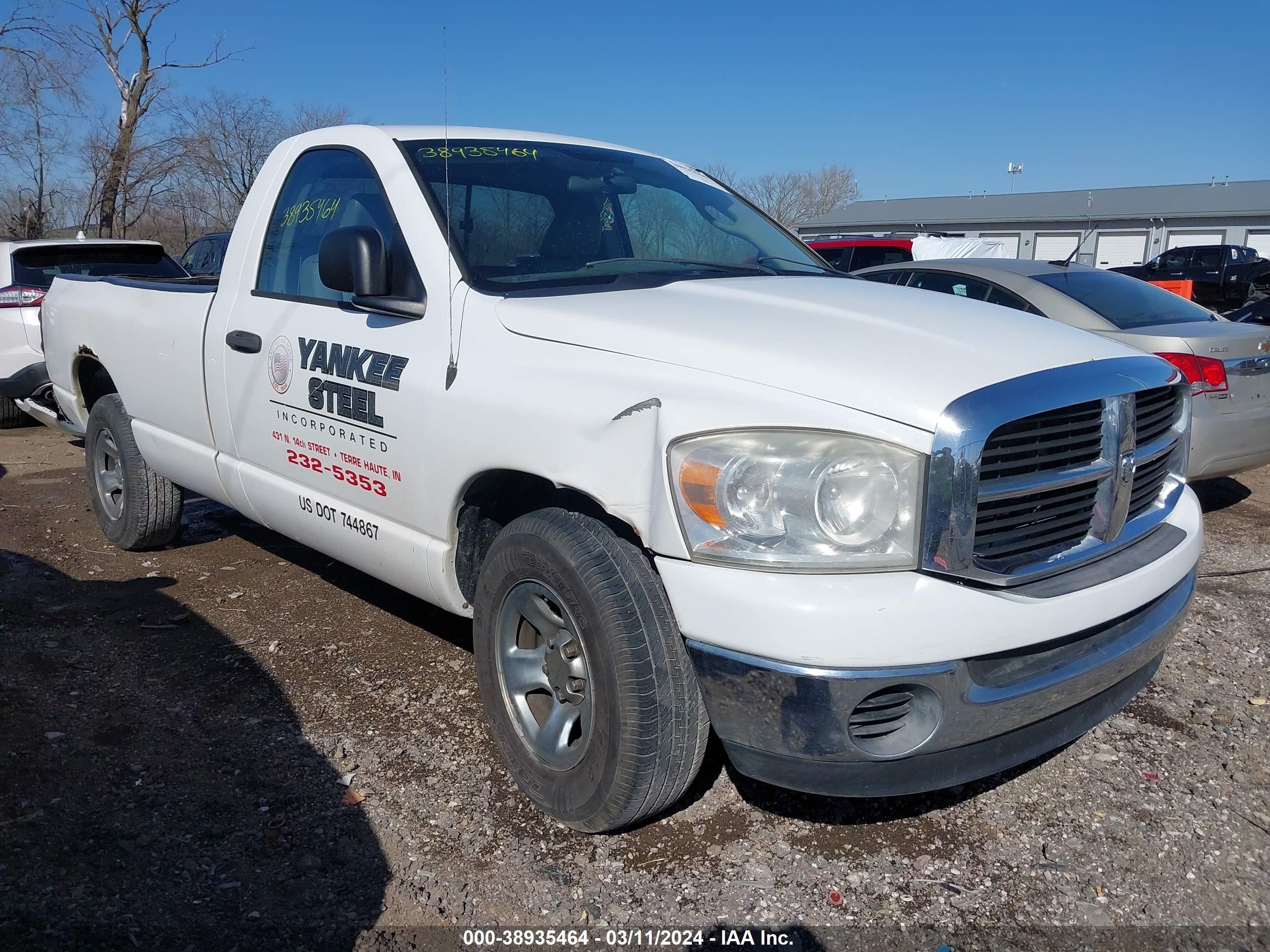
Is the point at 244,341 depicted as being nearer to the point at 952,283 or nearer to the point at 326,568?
the point at 326,568

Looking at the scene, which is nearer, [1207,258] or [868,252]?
[868,252]

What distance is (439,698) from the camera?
369 cm

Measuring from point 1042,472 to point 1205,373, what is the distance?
397 cm

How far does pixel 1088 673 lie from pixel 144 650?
3530 mm

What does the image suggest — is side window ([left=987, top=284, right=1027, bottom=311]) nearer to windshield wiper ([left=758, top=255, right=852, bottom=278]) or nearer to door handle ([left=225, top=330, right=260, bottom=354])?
windshield wiper ([left=758, top=255, right=852, bottom=278])

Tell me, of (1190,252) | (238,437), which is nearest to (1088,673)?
(238,437)

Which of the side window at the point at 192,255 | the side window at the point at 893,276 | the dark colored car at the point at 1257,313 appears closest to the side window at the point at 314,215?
the side window at the point at 893,276

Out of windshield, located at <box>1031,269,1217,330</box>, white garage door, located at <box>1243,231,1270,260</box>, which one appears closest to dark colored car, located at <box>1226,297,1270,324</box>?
windshield, located at <box>1031,269,1217,330</box>

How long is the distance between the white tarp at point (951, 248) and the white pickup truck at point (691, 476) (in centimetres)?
1811

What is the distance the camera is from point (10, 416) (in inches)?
378

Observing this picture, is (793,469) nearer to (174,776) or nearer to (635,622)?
(635,622)

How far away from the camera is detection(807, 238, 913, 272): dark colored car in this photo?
52.5 feet

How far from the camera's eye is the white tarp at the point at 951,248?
20750 millimetres

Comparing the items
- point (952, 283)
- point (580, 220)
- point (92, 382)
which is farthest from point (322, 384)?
point (952, 283)
